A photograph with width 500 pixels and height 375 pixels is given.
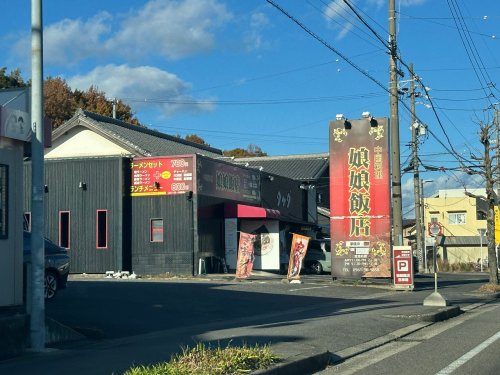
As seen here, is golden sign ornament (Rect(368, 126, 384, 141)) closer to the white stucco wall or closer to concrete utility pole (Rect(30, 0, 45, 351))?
the white stucco wall

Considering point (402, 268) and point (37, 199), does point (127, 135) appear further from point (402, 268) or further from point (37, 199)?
point (37, 199)

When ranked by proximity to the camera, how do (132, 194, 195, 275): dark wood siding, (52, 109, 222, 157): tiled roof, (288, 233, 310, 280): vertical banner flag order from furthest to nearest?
1. (52, 109, 222, 157): tiled roof
2. (132, 194, 195, 275): dark wood siding
3. (288, 233, 310, 280): vertical banner flag

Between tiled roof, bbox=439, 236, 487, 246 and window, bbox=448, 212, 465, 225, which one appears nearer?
tiled roof, bbox=439, 236, 487, 246

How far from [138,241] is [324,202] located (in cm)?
2314

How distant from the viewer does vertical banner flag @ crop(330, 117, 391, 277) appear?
2762 cm

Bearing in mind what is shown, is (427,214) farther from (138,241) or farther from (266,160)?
(138,241)

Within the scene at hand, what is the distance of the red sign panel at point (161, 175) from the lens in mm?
31500

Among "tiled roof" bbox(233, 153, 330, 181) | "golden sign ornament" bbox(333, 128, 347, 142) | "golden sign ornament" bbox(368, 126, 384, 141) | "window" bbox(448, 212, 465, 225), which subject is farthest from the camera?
"window" bbox(448, 212, 465, 225)

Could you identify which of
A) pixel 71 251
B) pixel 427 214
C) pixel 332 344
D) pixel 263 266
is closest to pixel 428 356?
pixel 332 344

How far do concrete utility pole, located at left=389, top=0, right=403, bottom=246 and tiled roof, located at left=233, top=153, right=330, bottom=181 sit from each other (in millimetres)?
22238

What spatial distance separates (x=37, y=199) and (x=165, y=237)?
2027cm

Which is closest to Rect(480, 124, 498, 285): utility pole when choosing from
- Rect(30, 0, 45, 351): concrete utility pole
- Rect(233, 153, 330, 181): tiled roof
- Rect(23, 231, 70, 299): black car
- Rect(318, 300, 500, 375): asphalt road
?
Rect(318, 300, 500, 375): asphalt road

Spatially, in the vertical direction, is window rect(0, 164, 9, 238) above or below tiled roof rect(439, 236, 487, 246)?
above

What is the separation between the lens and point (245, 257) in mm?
27312
